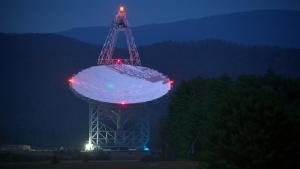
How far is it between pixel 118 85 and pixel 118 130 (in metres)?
11.8

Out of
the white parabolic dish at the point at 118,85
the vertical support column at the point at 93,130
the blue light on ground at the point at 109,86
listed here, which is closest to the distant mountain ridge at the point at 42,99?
the vertical support column at the point at 93,130

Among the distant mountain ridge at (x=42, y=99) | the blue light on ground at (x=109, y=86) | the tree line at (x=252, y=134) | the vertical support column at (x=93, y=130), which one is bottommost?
the tree line at (x=252, y=134)

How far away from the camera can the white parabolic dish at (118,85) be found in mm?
82938

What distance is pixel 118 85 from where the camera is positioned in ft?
283

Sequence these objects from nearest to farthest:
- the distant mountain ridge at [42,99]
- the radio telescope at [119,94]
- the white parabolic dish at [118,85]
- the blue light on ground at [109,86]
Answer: the white parabolic dish at [118,85], the radio telescope at [119,94], the blue light on ground at [109,86], the distant mountain ridge at [42,99]

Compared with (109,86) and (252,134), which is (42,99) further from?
(252,134)

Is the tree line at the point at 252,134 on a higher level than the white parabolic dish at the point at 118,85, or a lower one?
lower

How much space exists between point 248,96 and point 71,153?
56639mm

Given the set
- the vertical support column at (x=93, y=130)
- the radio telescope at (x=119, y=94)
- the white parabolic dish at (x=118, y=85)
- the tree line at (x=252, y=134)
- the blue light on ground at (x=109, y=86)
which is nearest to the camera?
the tree line at (x=252, y=134)

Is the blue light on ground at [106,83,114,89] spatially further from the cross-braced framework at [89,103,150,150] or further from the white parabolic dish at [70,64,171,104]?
the cross-braced framework at [89,103,150,150]

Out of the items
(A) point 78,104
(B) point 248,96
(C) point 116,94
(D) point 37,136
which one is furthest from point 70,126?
(B) point 248,96

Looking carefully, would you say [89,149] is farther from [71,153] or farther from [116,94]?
[116,94]

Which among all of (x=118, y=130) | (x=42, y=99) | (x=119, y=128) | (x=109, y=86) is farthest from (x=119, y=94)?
(x=42, y=99)

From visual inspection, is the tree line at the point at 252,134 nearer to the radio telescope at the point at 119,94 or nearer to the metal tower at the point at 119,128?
the radio telescope at the point at 119,94
